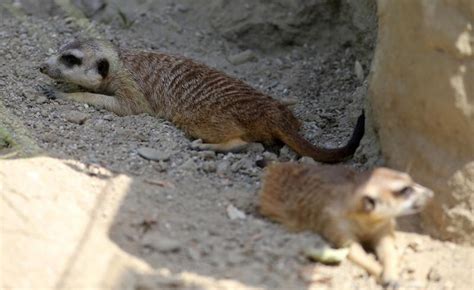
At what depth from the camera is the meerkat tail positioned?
341 cm

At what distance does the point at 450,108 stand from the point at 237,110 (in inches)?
46.3

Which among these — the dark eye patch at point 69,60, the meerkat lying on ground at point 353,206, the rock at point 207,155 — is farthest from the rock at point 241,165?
the dark eye patch at point 69,60

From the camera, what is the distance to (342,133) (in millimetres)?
3949

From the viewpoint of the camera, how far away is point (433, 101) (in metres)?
2.91

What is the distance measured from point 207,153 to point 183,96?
1.80ft

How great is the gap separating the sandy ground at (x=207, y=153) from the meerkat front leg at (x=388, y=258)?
0.05 meters

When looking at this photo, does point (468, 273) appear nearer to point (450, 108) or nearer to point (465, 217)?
point (465, 217)

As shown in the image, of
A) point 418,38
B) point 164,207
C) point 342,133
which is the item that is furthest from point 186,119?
point 418,38

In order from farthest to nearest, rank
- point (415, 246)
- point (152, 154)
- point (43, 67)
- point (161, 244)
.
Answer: point (43, 67)
point (152, 154)
point (415, 246)
point (161, 244)

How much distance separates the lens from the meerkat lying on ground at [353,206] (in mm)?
2795

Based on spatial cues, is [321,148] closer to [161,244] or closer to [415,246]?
[415,246]

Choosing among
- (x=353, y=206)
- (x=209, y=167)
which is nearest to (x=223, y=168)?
(x=209, y=167)

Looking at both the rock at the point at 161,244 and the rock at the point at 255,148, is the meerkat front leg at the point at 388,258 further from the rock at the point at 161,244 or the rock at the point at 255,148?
the rock at the point at 255,148

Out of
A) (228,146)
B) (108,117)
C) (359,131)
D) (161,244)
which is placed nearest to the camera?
(161,244)
